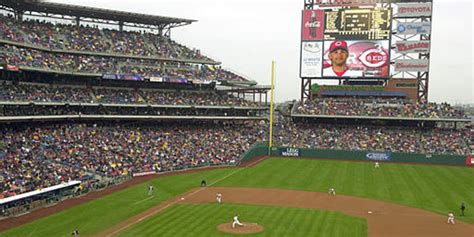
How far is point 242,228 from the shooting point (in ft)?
87.7

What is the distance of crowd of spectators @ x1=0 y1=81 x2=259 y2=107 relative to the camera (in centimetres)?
4428

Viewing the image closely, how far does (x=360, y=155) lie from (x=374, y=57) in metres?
16.8

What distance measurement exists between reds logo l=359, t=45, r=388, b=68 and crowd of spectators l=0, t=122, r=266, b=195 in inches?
796

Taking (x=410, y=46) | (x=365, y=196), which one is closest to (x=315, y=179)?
(x=365, y=196)

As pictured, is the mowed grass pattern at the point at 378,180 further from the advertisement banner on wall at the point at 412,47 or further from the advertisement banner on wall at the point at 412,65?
the advertisement banner on wall at the point at 412,47

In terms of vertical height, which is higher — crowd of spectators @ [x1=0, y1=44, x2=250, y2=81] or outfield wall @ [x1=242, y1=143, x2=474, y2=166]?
crowd of spectators @ [x1=0, y1=44, x2=250, y2=81]

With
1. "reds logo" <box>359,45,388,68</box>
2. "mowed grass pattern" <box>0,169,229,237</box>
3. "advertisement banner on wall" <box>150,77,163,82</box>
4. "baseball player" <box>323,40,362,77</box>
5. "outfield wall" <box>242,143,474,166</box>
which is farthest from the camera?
"baseball player" <box>323,40,362,77</box>

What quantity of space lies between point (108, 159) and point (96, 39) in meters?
22.9

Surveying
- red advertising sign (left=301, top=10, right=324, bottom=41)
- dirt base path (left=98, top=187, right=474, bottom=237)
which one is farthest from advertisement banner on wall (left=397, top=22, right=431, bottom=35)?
dirt base path (left=98, top=187, right=474, bottom=237)

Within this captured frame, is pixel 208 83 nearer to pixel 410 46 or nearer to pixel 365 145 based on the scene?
pixel 365 145

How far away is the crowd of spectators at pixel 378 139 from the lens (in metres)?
60.6

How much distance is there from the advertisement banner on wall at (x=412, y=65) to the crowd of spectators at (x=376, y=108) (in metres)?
5.00

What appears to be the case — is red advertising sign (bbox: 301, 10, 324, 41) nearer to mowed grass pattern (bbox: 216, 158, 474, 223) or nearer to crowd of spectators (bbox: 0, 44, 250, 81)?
crowd of spectators (bbox: 0, 44, 250, 81)

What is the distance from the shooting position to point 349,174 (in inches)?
1906
